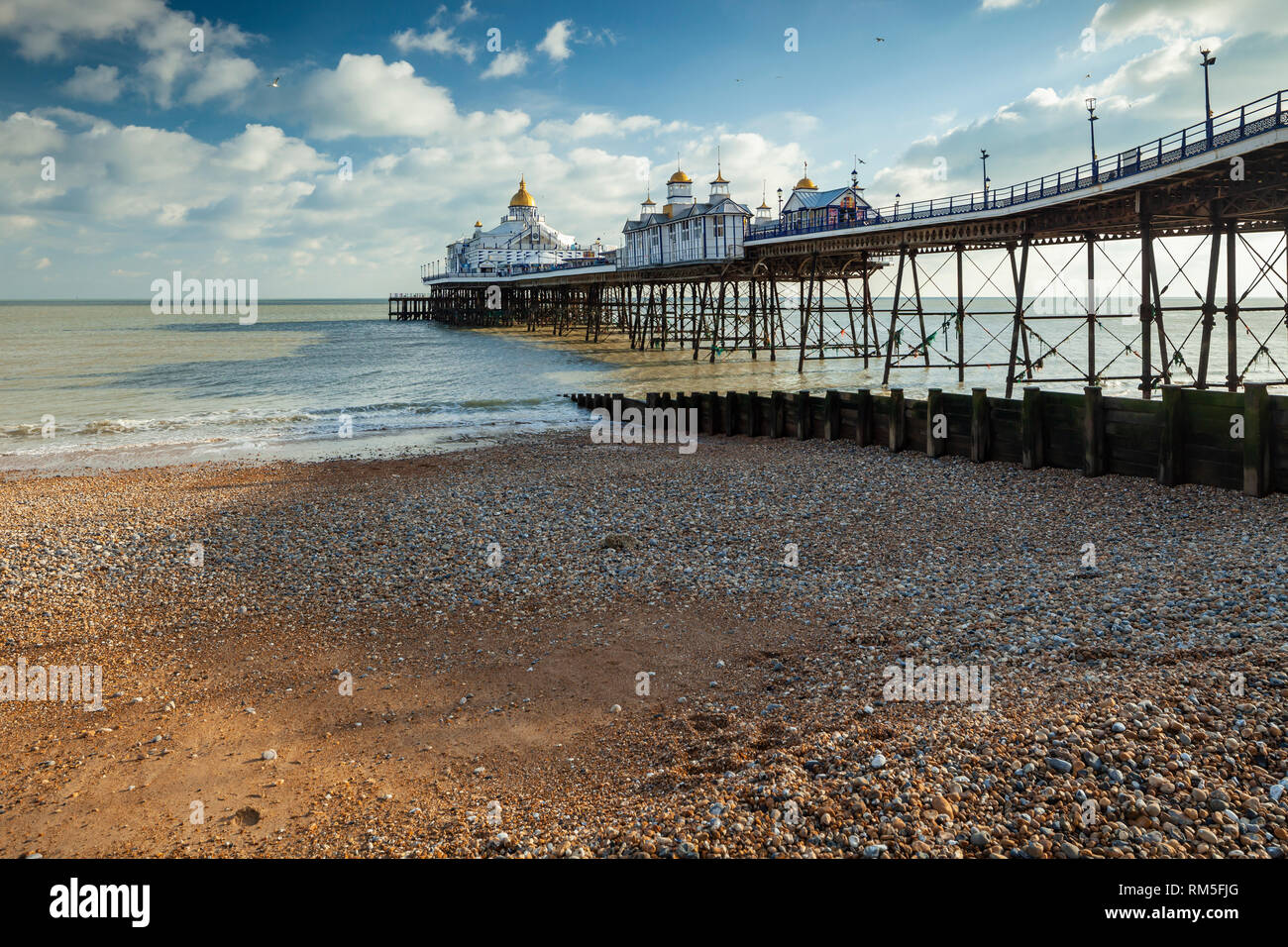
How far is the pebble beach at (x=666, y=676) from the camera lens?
4.97 metres

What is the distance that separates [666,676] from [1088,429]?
9.14 m

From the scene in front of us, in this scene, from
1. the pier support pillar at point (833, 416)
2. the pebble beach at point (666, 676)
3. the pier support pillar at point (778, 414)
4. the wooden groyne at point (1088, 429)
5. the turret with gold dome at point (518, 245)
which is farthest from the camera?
the turret with gold dome at point (518, 245)

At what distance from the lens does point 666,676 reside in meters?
7.69

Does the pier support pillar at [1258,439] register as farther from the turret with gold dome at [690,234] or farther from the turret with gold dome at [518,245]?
the turret with gold dome at [518,245]

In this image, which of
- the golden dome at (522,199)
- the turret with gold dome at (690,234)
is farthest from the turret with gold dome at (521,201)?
the turret with gold dome at (690,234)

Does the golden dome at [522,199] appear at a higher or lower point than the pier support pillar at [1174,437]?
higher

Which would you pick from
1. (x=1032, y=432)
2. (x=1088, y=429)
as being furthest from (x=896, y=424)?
(x=1088, y=429)

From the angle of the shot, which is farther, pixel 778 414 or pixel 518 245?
pixel 518 245

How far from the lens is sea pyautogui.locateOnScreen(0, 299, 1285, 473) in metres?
24.9

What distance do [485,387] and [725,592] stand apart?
3127 cm

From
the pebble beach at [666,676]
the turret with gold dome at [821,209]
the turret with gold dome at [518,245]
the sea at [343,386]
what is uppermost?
the turret with gold dome at [518,245]

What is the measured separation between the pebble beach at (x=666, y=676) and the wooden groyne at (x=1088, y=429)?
506 millimetres

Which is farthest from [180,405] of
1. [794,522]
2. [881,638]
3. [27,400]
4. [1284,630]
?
[1284,630]

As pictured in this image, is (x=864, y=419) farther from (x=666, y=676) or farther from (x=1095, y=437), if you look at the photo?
(x=666, y=676)
